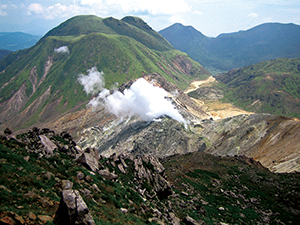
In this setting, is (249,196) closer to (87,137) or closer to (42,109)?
(87,137)

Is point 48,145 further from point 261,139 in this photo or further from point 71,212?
point 261,139

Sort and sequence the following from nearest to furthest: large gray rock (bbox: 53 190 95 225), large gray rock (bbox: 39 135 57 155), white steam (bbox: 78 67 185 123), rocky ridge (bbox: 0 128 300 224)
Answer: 1. large gray rock (bbox: 53 190 95 225)
2. rocky ridge (bbox: 0 128 300 224)
3. large gray rock (bbox: 39 135 57 155)
4. white steam (bbox: 78 67 185 123)

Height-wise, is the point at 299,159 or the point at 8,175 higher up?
the point at 8,175

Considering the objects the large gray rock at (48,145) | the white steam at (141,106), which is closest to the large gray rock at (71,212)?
the large gray rock at (48,145)

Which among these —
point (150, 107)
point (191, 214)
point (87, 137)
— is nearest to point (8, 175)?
point (191, 214)

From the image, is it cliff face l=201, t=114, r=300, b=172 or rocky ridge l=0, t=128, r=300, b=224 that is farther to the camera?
cliff face l=201, t=114, r=300, b=172

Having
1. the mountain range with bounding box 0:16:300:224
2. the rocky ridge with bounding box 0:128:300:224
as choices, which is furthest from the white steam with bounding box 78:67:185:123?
the rocky ridge with bounding box 0:128:300:224

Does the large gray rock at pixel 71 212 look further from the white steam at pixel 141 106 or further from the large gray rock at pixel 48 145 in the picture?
the white steam at pixel 141 106

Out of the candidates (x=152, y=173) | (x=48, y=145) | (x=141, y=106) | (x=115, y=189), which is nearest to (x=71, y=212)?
(x=115, y=189)

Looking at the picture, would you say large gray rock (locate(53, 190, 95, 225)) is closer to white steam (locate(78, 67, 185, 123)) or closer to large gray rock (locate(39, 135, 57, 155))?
large gray rock (locate(39, 135, 57, 155))
